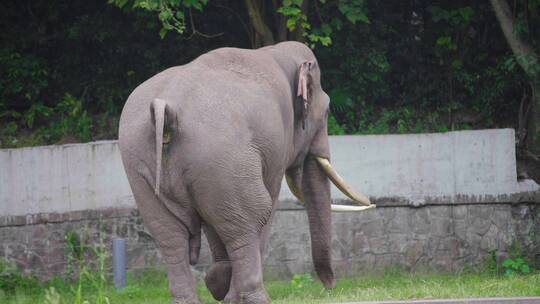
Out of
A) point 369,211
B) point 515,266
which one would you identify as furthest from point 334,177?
point 515,266

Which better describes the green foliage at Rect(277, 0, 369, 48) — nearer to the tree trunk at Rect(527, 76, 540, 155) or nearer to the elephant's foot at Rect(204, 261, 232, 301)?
the tree trunk at Rect(527, 76, 540, 155)

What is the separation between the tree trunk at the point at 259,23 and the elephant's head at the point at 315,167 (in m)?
4.50

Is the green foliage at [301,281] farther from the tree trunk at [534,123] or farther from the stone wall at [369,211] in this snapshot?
the tree trunk at [534,123]

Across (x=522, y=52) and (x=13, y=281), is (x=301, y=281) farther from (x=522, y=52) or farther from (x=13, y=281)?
(x=522, y=52)

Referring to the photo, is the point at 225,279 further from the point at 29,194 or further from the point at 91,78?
the point at 91,78

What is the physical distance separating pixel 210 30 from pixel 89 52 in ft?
6.69

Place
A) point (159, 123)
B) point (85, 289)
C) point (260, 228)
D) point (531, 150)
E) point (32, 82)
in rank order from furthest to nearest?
point (32, 82) → point (531, 150) → point (85, 289) → point (260, 228) → point (159, 123)

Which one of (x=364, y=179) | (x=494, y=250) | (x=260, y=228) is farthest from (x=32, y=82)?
(x=260, y=228)

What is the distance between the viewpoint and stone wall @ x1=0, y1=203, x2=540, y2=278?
42.8 feet

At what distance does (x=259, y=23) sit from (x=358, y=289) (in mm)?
5352

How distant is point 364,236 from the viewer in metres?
13.2

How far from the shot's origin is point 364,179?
43.5ft

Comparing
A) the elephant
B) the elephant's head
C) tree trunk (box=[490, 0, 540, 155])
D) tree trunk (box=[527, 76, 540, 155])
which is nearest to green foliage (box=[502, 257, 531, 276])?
tree trunk (box=[527, 76, 540, 155])

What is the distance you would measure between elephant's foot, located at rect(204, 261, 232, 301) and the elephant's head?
1.55 m
